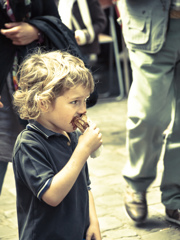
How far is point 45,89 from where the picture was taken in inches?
75.7

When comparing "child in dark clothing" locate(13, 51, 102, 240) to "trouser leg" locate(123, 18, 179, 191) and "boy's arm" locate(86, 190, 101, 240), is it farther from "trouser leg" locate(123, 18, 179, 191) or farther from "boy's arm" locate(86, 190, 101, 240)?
"trouser leg" locate(123, 18, 179, 191)

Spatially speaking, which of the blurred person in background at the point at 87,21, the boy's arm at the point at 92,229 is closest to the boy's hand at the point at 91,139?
the boy's arm at the point at 92,229

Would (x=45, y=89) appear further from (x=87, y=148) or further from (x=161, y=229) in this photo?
(x=161, y=229)

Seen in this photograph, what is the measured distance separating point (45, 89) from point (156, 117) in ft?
4.20

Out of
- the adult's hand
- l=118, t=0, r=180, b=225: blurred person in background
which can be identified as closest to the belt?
l=118, t=0, r=180, b=225: blurred person in background

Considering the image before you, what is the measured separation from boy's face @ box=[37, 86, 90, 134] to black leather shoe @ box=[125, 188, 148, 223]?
1.35m

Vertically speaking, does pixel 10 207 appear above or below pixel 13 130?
below

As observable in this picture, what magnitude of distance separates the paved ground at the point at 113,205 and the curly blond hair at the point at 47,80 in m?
1.27

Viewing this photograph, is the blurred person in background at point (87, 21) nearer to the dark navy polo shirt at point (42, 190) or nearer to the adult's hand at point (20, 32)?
the adult's hand at point (20, 32)

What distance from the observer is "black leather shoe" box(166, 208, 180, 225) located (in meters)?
3.17

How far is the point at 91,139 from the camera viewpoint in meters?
1.93

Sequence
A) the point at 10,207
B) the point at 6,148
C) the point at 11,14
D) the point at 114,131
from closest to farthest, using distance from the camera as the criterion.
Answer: the point at 11,14 → the point at 6,148 → the point at 10,207 → the point at 114,131

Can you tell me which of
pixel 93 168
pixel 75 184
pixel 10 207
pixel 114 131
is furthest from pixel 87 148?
pixel 114 131

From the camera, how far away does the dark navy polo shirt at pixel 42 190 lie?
6.07 ft
